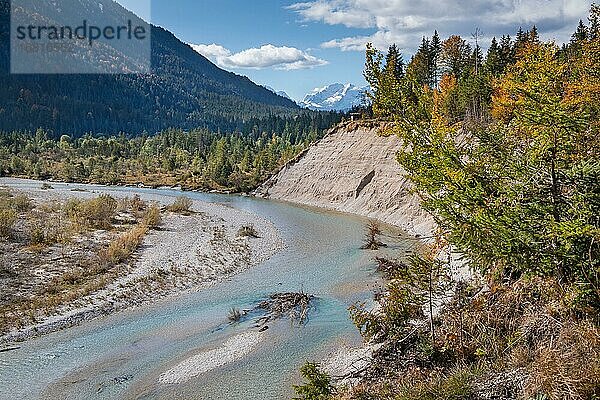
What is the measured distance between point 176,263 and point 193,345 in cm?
1077

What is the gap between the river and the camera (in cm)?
1330

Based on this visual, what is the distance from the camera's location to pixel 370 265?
1062 inches

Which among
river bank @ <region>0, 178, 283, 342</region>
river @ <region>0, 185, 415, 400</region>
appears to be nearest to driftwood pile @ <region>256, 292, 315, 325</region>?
river @ <region>0, 185, 415, 400</region>

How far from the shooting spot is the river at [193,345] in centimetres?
1330

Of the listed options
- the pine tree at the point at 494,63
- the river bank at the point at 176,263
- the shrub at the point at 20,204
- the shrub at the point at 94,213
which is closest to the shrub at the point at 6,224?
the shrub at the point at 94,213

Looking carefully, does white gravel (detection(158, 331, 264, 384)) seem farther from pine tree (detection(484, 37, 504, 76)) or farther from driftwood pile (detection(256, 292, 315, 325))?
pine tree (detection(484, 37, 504, 76))

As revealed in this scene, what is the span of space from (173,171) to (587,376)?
293 feet

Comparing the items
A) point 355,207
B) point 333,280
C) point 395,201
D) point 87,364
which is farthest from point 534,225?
point 355,207

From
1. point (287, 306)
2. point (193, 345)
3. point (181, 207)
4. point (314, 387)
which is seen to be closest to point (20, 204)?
point (181, 207)

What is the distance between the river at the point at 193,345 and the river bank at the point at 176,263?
78 cm

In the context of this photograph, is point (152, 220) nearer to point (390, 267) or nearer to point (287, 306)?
point (287, 306)

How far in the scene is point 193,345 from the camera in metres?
16.3

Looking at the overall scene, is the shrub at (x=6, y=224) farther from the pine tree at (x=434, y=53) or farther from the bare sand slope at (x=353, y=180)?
the pine tree at (x=434, y=53)

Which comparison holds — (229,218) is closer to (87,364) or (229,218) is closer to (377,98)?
(87,364)
